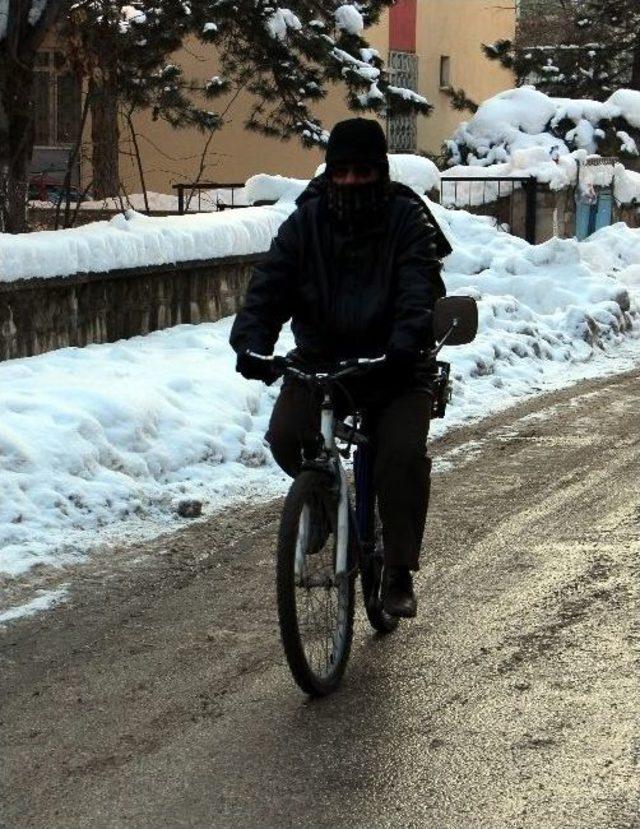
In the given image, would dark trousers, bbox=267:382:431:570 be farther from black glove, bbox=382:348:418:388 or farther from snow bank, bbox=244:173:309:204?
snow bank, bbox=244:173:309:204

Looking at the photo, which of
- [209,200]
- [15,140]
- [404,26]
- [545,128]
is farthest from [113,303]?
[404,26]

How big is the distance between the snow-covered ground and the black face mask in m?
2.22

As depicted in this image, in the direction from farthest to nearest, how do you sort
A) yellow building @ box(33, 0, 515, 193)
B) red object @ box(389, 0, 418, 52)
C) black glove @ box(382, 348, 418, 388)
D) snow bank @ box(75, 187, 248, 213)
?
1. red object @ box(389, 0, 418, 52)
2. yellow building @ box(33, 0, 515, 193)
3. snow bank @ box(75, 187, 248, 213)
4. black glove @ box(382, 348, 418, 388)

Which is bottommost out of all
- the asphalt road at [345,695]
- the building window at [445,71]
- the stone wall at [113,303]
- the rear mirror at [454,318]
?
A: the asphalt road at [345,695]

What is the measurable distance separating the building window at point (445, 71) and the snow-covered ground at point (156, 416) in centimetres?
2316

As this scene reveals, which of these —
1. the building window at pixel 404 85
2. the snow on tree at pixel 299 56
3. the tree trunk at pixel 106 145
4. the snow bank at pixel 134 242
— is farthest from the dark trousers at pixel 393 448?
the building window at pixel 404 85

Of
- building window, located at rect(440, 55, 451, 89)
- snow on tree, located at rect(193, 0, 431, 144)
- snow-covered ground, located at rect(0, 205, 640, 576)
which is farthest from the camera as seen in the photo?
building window, located at rect(440, 55, 451, 89)

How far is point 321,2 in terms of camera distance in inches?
814

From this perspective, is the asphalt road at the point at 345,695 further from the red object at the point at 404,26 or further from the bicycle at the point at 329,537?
the red object at the point at 404,26

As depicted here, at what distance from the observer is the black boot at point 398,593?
579cm

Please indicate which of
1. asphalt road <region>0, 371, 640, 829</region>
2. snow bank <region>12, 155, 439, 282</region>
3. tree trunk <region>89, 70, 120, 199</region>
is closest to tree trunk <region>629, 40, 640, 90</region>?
tree trunk <region>89, 70, 120, 199</region>

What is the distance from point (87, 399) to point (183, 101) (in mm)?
12602

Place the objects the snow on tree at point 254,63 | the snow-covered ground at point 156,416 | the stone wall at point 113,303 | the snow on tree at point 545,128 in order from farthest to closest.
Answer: the snow on tree at point 545,128, the snow on tree at point 254,63, the stone wall at point 113,303, the snow-covered ground at point 156,416

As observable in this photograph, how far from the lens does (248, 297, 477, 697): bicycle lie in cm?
527
